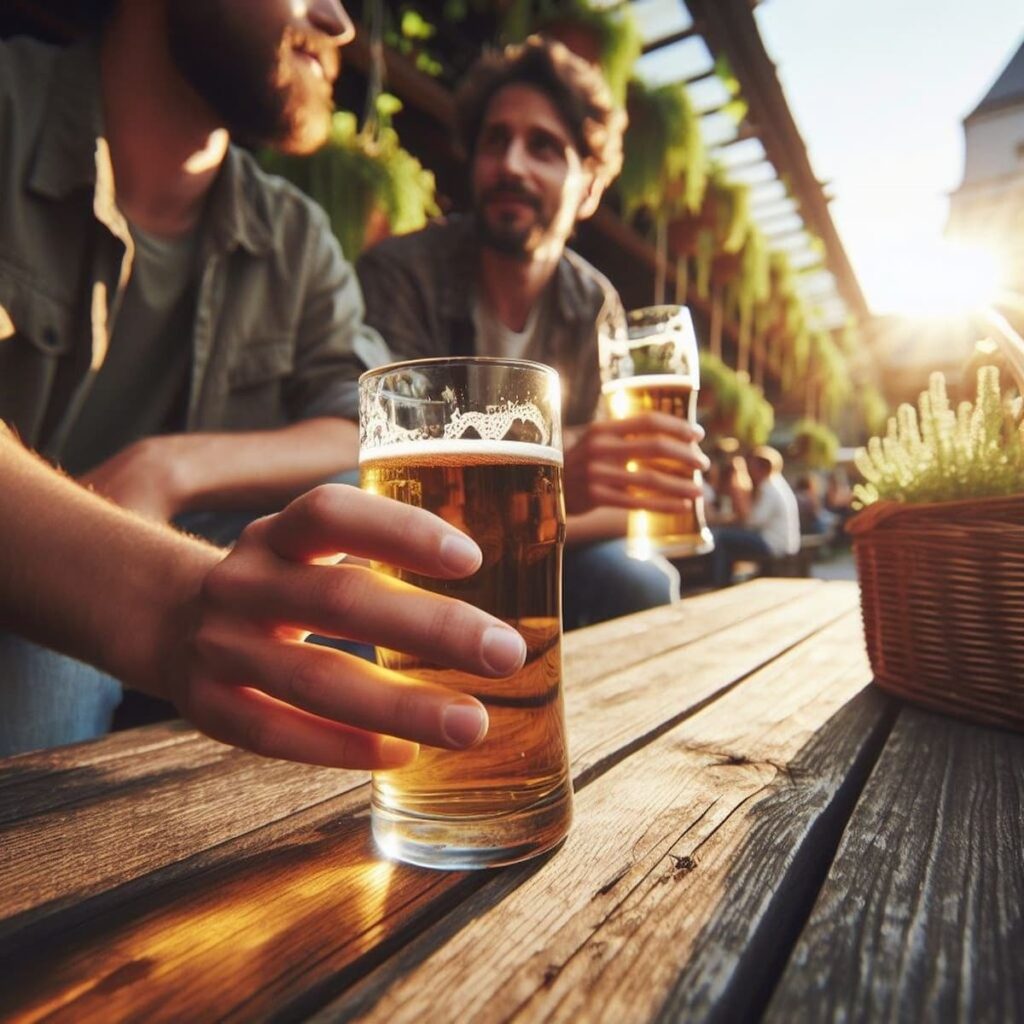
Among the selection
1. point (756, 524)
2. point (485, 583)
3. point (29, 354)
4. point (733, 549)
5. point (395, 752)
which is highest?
point (29, 354)

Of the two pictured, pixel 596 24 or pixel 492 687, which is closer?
pixel 492 687

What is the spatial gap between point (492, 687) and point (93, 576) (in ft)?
1.13

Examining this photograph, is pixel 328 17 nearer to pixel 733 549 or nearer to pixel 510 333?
pixel 510 333

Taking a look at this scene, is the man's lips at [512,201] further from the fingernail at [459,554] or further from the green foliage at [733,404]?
the green foliage at [733,404]

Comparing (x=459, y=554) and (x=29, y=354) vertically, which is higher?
(x=29, y=354)

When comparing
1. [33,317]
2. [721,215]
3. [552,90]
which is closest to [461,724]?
[33,317]

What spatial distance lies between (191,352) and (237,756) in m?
1.22

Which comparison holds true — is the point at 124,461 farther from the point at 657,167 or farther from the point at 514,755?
the point at 657,167

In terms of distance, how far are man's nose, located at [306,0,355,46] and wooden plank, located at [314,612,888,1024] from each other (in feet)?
5.85

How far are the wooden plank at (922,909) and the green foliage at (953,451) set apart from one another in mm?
346

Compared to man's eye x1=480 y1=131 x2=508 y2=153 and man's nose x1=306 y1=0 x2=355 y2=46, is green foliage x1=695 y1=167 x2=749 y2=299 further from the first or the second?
man's nose x1=306 y1=0 x2=355 y2=46

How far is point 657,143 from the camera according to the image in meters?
5.56

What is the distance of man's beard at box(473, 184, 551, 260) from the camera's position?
2648mm

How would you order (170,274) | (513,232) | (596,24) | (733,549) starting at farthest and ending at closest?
(733,549) < (596,24) < (513,232) < (170,274)
